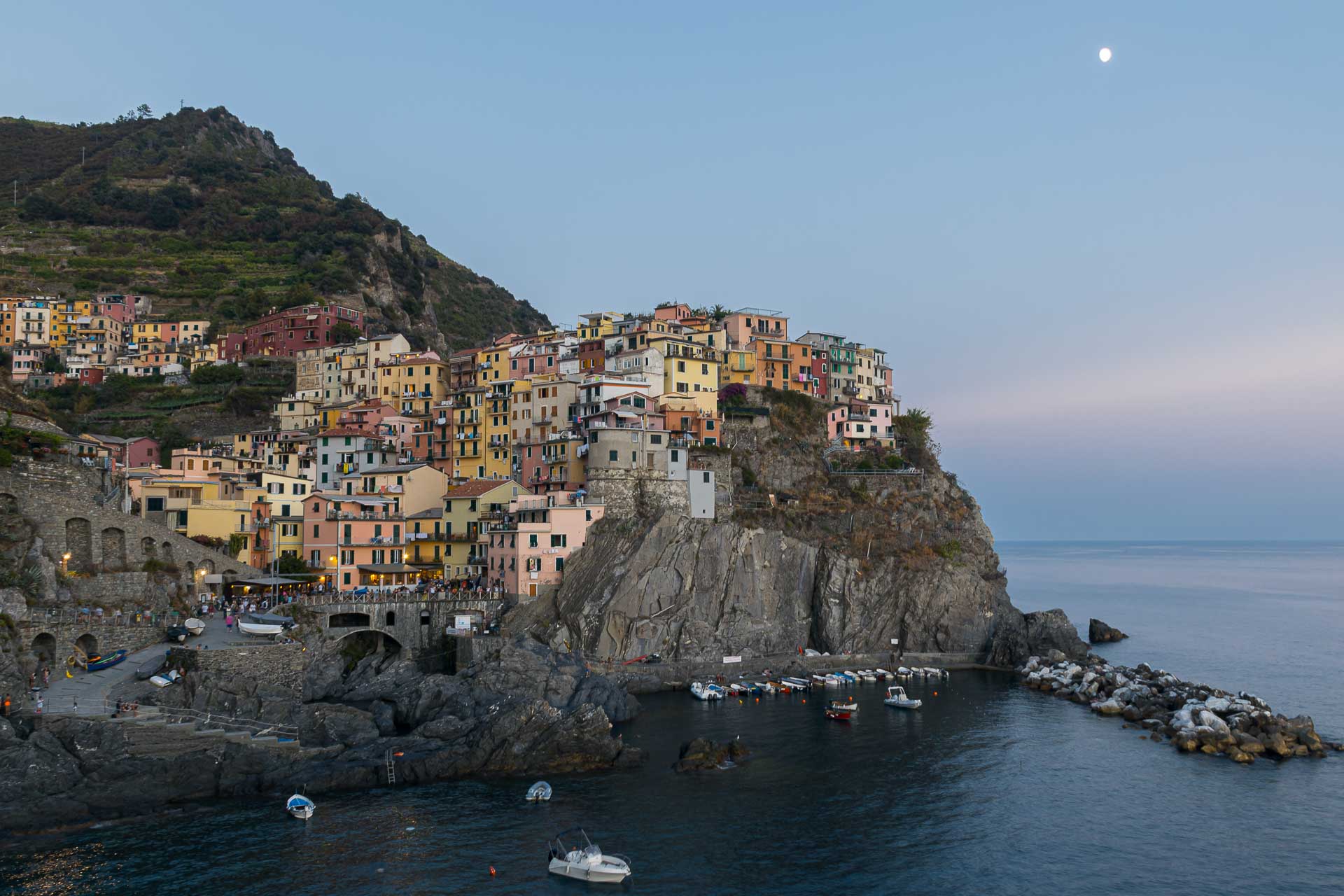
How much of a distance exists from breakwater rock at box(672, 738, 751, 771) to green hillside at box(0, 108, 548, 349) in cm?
8512

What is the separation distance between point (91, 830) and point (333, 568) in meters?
34.3

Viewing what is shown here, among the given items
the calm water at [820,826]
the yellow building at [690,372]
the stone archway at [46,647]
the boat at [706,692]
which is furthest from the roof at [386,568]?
the yellow building at [690,372]

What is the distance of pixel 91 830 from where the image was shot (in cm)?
3797

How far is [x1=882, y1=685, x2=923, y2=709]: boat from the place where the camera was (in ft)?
207

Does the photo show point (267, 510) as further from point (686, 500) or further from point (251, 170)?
point (251, 170)

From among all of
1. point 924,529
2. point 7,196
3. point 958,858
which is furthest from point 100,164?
point 958,858

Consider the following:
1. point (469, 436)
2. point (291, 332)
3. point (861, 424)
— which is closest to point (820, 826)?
point (469, 436)

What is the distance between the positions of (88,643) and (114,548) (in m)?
10.2

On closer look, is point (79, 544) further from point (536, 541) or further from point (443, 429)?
point (443, 429)

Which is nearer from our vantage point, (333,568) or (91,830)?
(91,830)

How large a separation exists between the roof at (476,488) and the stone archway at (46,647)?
31.4 m

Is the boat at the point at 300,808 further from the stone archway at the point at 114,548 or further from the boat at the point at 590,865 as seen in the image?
the stone archway at the point at 114,548

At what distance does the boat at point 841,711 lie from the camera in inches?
2368

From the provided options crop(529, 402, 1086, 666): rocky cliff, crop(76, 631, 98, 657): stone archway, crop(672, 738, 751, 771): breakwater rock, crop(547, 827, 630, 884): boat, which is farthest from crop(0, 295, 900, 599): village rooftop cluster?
crop(547, 827, 630, 884): boat
